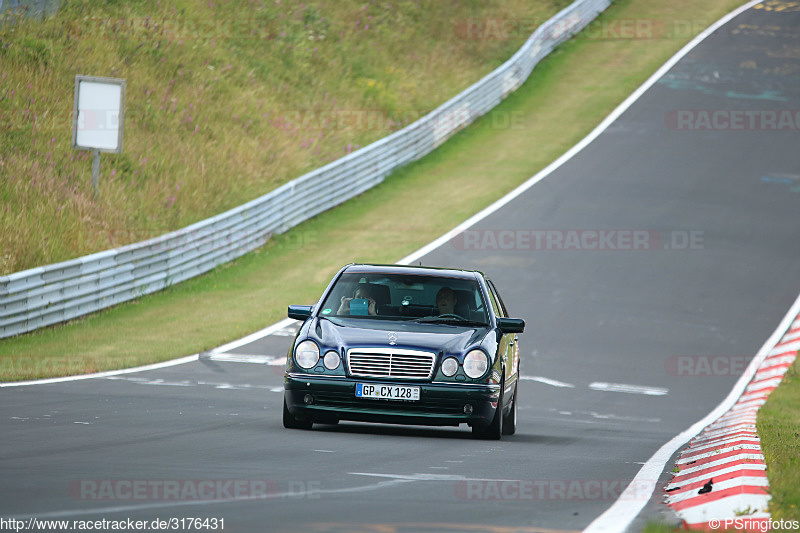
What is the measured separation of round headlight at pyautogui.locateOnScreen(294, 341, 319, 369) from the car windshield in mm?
774

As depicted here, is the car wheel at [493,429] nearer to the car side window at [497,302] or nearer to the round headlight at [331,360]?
the round headlight at [331,360]

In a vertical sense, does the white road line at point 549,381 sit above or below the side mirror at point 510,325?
below

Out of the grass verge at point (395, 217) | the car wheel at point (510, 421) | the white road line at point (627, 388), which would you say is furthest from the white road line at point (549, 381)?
the car wheel at point (510, 421)

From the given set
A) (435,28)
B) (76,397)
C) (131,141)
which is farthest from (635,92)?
(76,397)

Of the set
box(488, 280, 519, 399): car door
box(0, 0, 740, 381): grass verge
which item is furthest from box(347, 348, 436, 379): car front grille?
box(0, 0, 740, 381): grass verge

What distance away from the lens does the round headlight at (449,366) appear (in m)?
10.6

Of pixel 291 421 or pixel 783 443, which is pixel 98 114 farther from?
pixel 783 443

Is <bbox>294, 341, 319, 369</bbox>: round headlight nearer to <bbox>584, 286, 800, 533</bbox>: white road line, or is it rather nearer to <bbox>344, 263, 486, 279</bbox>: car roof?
<bbox>344, 263, 486, 279</bbox>: car roof

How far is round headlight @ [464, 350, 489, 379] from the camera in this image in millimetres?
10625

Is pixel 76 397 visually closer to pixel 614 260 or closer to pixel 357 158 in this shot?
pixel 614 260

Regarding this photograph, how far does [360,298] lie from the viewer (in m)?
11.6

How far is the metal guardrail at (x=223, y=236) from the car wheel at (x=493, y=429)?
29.7 ft

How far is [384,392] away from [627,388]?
753cm

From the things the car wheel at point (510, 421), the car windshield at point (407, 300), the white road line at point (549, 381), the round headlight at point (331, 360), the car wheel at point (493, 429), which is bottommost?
the white road line at point (549, 381)
